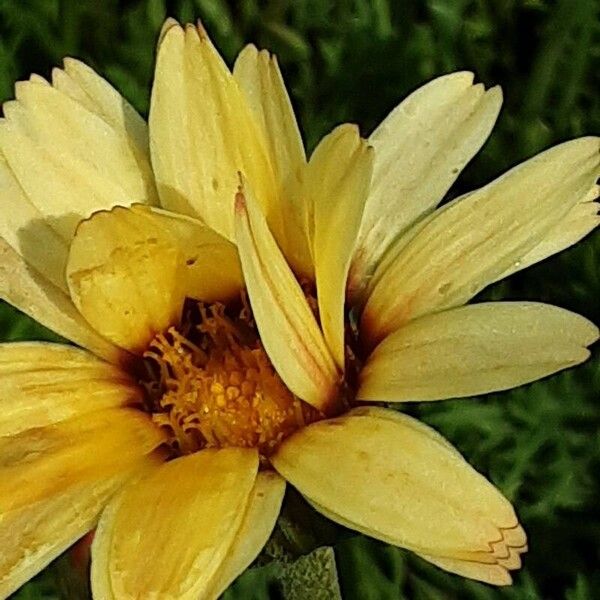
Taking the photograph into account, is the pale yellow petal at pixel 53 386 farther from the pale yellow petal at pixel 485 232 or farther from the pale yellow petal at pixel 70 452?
the pale yellow petal at pixel 485 232

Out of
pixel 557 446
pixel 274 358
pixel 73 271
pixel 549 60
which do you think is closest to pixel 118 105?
pixel 73 271

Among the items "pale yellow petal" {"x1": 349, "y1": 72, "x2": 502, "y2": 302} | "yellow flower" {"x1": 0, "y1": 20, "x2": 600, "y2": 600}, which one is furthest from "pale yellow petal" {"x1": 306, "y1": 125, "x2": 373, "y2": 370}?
"pale yellow petal" {"x1": 349, "y1": 72, "x2": 502, "y2": 302}

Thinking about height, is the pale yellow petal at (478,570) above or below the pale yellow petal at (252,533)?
below

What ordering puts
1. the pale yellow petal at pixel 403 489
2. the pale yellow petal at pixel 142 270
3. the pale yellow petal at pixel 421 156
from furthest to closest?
the pale yellow petal at pixel 421 156 < the pale yellow petal at pixel 142 270 < the pale yellow petal at pixel 403 489

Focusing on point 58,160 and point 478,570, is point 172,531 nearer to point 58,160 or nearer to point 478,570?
point 478,570

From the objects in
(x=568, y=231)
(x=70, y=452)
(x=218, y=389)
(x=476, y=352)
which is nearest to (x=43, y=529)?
(x=70, y=452)

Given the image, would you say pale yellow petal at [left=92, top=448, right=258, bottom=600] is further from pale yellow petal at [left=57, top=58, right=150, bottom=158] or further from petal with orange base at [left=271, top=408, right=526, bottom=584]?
pale yellow petal at [left=57, top=58, right=150, bottom=158]

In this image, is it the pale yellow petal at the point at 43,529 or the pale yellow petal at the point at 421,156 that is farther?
the pale yellow petal at the point at 421,156

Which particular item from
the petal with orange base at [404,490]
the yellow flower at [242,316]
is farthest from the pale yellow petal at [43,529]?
the petal with orange base at [404,490]
